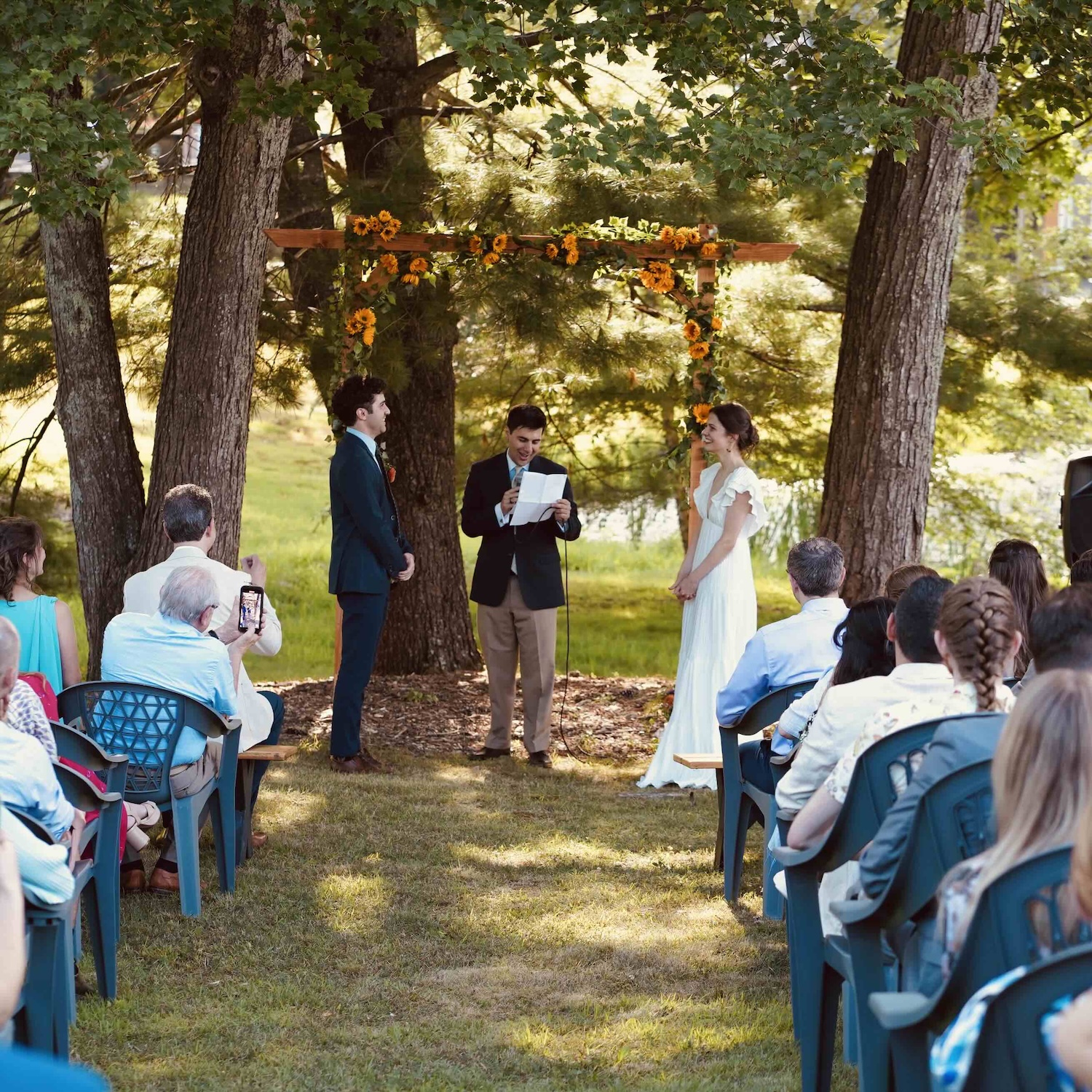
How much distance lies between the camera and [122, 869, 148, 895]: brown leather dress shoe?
453 cm

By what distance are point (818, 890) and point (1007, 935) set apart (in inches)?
43.6

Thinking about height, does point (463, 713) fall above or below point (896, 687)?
below

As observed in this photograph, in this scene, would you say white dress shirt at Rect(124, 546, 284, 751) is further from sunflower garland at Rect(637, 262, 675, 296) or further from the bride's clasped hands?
sunflower garland at Rect(637, 262, 675, 296)

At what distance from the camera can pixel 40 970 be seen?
9.23 ft

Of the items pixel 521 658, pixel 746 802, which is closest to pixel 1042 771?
pixel 746 802

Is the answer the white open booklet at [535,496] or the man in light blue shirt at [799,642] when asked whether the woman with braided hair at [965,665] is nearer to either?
the man in light blue shirt at [799,642]

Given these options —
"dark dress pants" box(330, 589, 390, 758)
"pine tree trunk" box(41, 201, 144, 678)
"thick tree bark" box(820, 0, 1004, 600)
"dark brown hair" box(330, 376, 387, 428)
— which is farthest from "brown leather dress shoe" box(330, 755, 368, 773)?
"thick tree bark" box(820, 0, 1004, 600)

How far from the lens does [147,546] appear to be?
6301 millimetres

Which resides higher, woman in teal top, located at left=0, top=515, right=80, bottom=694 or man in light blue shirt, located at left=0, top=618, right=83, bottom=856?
woman in teal top, located at left=0, top=515, right=80, bottom=694

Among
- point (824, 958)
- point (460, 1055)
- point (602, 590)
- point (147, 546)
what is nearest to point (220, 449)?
point (147, 546)

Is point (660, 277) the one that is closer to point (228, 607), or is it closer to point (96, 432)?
point (96, 432)

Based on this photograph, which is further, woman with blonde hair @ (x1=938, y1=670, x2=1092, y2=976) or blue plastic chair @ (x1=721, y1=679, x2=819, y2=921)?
blue plastic chair @ (x1=721, y1=679, x2=819, y2=921)

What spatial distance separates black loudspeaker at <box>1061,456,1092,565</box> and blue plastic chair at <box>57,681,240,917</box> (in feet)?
14.6

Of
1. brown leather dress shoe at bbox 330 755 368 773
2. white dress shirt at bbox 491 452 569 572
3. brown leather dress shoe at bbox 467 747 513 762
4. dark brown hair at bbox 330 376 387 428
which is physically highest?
dark brown hair at bbox 330 376 387 428
